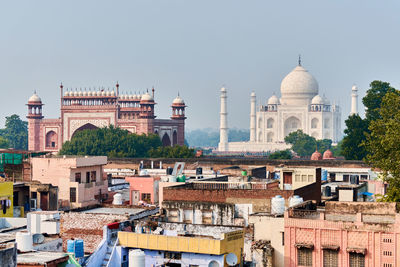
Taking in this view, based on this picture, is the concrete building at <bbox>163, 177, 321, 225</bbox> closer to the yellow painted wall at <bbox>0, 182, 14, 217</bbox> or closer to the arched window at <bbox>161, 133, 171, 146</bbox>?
the yellow painted wall at <bbox>0, 182, 14, 217</bbox>

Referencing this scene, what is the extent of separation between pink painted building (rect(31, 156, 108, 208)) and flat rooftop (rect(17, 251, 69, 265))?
12895 millimetres

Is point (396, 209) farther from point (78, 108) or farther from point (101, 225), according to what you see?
point (78, 108)

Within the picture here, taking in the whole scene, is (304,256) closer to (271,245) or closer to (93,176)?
(271,245)

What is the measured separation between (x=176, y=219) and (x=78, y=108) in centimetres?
5343

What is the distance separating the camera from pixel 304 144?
95.2m

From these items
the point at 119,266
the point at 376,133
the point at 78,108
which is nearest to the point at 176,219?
the point at 119,266

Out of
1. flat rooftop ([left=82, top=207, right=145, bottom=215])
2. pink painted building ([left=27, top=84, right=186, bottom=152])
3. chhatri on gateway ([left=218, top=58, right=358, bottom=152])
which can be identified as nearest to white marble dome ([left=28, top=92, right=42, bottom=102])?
pink painted building ([left=27, top=84, right=186, bottom=152])

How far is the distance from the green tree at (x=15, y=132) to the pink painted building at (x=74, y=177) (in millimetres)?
70412

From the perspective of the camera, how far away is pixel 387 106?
2486cm

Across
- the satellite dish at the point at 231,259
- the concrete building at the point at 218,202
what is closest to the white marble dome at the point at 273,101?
the concrete building at the point at 218,202

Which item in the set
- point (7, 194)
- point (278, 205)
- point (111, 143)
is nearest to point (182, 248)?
point (278, 205)

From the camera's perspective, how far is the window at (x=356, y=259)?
1500cm

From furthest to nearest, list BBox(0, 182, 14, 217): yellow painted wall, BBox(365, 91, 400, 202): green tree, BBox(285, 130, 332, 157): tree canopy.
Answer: BBox(285, 130, 332, 157): tree canopy, BBox(365, 91, 400, 202): green tree, BBox(0, 182, 14, 217): yellow painted wall

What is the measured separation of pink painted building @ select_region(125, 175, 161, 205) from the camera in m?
27.1
